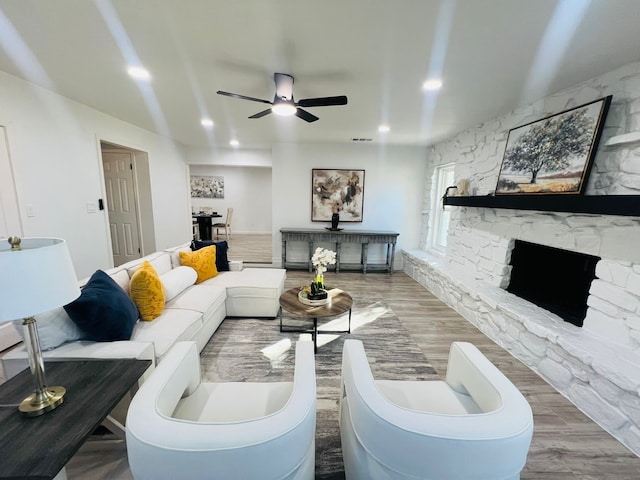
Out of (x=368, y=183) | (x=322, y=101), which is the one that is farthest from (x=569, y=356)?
(x=368, y=183)

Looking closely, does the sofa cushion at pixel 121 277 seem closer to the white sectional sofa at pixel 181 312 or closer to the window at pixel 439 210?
the white sectional sofa at pixel 181 312

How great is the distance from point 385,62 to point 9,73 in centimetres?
338

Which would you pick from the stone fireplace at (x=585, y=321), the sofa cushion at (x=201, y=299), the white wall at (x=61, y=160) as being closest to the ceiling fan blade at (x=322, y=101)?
the sofa cushion at (x=201, y=299)

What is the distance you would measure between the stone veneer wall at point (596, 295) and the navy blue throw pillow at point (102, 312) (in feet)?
10.4

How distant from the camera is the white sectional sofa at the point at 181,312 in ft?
5.07

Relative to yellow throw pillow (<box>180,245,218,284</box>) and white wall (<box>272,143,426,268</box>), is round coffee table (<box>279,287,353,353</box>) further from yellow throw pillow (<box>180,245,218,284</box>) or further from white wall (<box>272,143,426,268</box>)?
white wall (<box>272,143,426,268</box>)

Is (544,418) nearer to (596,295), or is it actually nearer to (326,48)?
(596,295)

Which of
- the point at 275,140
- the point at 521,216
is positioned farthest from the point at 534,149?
the point at 275,140

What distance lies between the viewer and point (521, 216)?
2768 mm

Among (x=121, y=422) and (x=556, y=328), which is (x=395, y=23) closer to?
(x=556, y=328)

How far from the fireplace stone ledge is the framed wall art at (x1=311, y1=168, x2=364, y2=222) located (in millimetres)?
2625

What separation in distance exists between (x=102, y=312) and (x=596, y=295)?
352 cm

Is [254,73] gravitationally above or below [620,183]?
above

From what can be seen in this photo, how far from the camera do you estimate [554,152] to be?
2.33 metres
